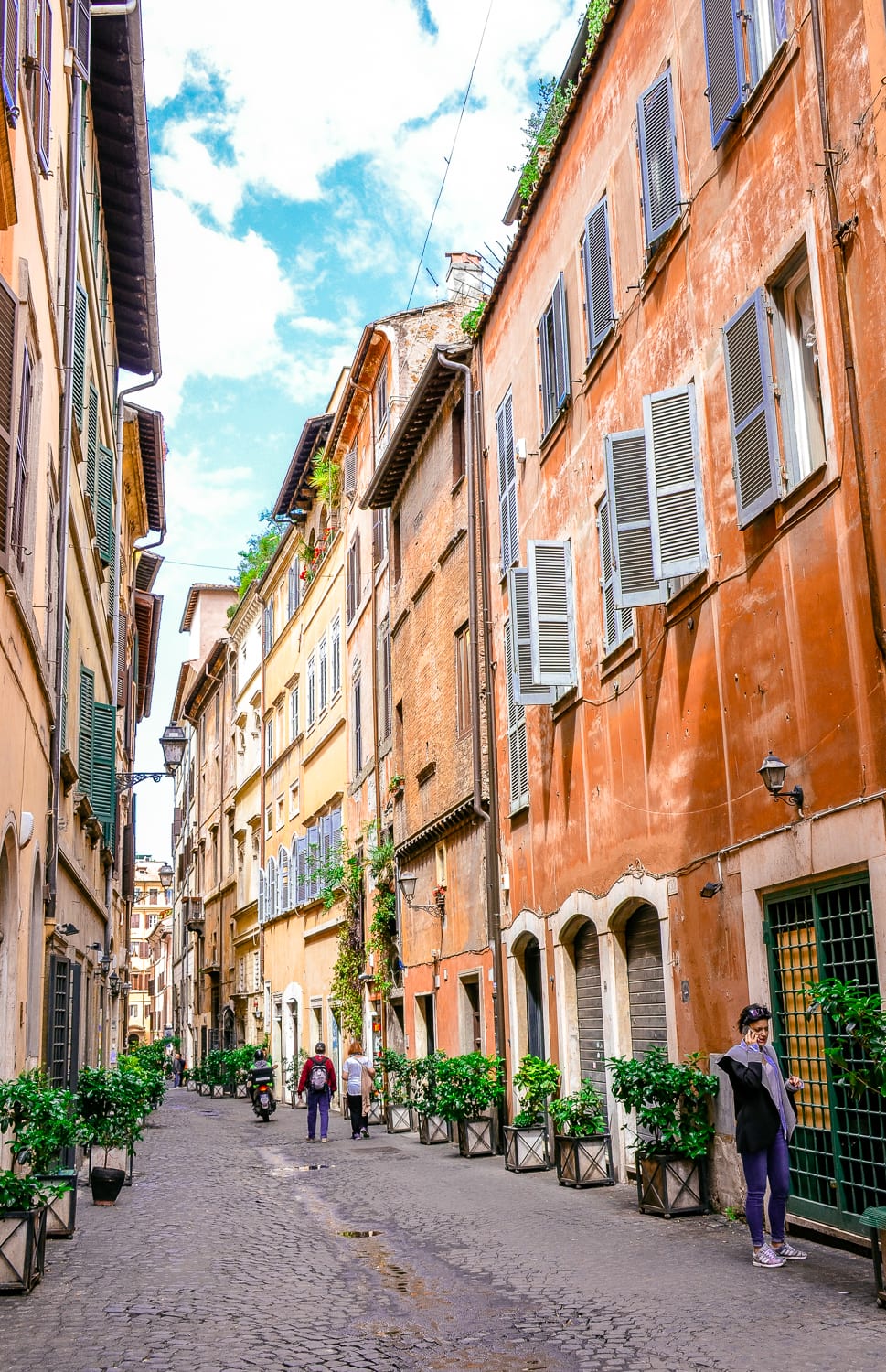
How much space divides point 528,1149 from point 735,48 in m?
10.3

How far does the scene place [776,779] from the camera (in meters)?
9.32

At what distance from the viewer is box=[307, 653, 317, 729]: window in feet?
109

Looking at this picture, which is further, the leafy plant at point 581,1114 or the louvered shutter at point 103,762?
the louvered shutter at point 103,762

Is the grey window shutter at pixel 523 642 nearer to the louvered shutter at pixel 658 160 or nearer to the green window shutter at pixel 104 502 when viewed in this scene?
the louvered shutter at pixel 658 160

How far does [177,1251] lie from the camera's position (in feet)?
32.9

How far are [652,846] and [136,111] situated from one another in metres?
11.6

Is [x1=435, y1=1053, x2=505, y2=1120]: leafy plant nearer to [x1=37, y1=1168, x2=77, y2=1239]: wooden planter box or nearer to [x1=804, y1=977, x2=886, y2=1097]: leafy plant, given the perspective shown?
[x1=37, y1=1168, x2=77, y2=1239]: wooden planter box

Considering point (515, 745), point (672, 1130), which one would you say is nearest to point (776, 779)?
point (672, 1130)

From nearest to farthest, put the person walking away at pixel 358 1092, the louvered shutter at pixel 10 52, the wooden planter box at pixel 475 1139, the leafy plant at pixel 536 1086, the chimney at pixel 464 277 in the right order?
the louvered shutter at pixel 10 52, the leafy plant at pixel 536 1086, the wooden planter box at pixel 475 1139, the person walking away at pixel 358 1092, the chimney at pixel 464 277

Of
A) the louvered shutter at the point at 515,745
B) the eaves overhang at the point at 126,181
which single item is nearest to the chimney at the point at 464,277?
the eaves overhang at the point at 126,181

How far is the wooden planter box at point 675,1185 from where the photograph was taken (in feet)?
35.0

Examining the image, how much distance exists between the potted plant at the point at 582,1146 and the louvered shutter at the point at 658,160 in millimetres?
7744

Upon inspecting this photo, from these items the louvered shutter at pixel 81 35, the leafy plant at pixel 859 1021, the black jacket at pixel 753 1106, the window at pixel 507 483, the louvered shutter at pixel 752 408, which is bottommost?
the black jacket at pixel 753 1106

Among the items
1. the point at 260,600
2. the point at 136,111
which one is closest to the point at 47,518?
the point at 136,111
